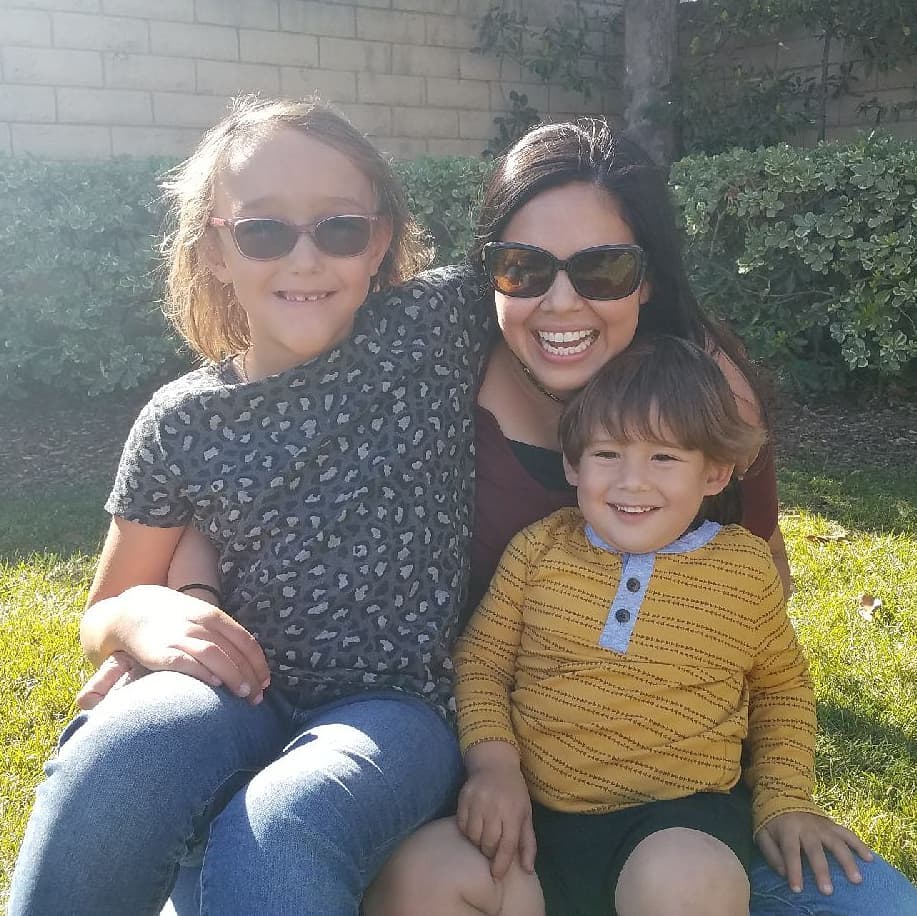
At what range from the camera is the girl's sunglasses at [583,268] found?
2.02m

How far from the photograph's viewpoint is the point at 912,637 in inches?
136

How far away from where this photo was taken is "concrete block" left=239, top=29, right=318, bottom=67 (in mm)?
7941

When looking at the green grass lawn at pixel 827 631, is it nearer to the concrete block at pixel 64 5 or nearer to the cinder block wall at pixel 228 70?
the cinder block wall at pixel 228 70

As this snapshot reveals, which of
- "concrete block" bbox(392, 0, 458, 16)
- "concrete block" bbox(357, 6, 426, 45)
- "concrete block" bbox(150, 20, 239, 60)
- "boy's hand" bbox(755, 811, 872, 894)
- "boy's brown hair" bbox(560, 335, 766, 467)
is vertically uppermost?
"concrete block" bbox(392, 0, 458, 16)

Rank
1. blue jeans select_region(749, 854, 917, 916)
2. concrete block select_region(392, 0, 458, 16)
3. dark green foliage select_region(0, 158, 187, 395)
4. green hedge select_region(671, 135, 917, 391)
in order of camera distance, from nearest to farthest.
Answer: blue jeans select_region(749, 854, 917, 916)
green hedge select_region(671, 135, 917, 391)
dark green foliage select_region(0, 158, 187, 395)
concrete block select_region(392, 0, 458, 16)

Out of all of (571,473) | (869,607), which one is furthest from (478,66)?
(571,473)

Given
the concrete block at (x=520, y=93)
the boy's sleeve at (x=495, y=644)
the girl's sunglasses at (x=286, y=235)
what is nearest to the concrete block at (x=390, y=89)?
the concrete block at (x=520, y=93)

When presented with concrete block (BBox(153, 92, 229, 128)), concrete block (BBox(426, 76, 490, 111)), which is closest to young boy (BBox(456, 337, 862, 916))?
concrete block (BBox(153, 92, 229, 128))

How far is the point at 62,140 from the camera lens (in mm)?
7395

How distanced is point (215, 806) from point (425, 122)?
7.87m

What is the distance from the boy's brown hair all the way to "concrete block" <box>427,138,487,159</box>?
716cm

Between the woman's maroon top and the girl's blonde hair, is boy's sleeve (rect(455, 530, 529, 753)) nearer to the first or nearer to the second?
the woman's maroon top

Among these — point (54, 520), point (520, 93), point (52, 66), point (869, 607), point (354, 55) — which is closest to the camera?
point (869, 607)

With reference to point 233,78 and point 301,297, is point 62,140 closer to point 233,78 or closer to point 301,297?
point 233,78
